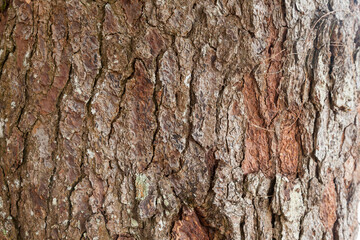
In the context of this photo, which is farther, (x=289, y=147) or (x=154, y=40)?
(x=289, y=147)

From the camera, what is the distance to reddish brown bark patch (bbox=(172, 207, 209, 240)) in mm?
1006

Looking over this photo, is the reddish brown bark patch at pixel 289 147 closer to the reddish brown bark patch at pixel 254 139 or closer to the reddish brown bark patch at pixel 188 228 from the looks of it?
the reddish brown bark patch at pixel 254 139

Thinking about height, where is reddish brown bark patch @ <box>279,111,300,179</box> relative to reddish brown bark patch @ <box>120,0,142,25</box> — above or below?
below

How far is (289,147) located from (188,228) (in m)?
0.46

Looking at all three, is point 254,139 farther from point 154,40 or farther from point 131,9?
point 131,9

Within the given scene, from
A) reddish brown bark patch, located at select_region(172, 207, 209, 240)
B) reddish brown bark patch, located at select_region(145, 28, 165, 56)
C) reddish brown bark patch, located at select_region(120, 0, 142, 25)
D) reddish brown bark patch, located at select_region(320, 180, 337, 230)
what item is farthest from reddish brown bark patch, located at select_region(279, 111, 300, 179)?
reddish brown bark patch, located at select_region(120, 0, 142, 25)

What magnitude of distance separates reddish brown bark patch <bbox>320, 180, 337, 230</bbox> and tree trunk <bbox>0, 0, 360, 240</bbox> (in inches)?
10.4

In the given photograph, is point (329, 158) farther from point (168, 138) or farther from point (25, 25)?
point (25, 25)

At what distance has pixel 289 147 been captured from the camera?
1108mm

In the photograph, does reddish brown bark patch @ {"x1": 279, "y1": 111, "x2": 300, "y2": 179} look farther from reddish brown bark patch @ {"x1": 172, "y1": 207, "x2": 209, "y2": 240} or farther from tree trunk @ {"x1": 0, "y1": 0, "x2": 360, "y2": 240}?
reddish brown bark patch @ {"x1": 172, "y1": 207, "x2": 209, "y2": 240}

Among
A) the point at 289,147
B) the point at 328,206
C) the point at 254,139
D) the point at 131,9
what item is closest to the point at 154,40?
the point at 131,9

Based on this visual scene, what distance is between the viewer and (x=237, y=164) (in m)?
1.04

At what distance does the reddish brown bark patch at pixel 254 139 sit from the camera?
41.6 inches

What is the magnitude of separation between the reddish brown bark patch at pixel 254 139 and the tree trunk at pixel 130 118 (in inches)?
0.4
